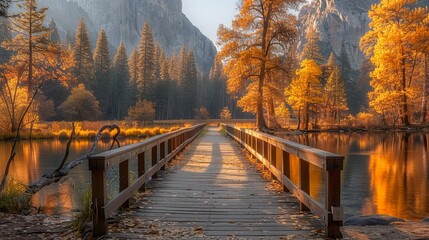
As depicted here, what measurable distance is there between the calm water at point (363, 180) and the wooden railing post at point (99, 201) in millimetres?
3711

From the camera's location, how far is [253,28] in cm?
2875

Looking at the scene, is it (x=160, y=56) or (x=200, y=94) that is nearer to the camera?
(x=160, y=56)

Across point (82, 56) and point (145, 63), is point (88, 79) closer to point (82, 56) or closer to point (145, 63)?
point (82, 56)

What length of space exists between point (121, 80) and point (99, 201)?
82.0 metres

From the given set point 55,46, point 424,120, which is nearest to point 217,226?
point 55,46

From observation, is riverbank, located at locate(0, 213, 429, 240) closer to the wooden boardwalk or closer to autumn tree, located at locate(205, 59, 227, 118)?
the wooden boardwalk

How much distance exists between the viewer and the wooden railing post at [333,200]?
178 inches

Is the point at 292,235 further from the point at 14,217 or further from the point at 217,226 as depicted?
the point at 14,217

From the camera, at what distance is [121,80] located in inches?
3305

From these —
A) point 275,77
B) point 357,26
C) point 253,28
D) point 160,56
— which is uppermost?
point 357,26

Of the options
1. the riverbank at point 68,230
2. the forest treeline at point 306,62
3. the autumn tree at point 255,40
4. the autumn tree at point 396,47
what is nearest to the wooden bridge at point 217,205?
the riverbank at point 68,230

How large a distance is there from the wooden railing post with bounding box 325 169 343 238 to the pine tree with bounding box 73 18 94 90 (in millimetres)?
67327

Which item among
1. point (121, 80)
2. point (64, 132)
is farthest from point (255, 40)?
point (121, 80)

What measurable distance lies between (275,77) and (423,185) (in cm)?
1655
